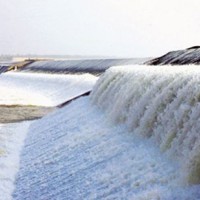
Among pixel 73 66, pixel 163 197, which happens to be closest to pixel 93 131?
pixel 163 197

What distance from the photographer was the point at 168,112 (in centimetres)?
817

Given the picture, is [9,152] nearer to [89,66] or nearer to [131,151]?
[131,151]

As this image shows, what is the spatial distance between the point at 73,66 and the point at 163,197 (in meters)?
42.4

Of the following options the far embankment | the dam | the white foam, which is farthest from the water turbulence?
the far embankment

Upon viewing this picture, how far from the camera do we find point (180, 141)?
703 cm

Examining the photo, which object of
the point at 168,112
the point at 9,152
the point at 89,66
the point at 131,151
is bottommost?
the point at 9,152

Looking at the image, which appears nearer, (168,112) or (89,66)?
(168,112)

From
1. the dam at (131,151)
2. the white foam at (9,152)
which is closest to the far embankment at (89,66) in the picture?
the white foam at (9,152)

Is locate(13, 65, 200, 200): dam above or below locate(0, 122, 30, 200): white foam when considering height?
above

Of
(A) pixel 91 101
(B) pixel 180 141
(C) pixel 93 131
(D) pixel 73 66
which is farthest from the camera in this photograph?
(D) pixel 73 66

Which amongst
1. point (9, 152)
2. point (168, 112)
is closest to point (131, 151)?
point (168, 112)

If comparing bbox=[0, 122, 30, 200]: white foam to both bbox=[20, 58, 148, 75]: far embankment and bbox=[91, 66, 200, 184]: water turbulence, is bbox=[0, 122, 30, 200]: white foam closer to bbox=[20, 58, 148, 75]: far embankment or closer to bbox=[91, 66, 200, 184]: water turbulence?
bbox=[91, 66, 200, 184]: water turbulence

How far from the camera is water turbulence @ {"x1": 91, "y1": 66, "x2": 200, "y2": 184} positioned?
6.58 metres

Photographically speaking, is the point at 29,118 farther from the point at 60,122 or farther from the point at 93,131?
the point at 93,131
